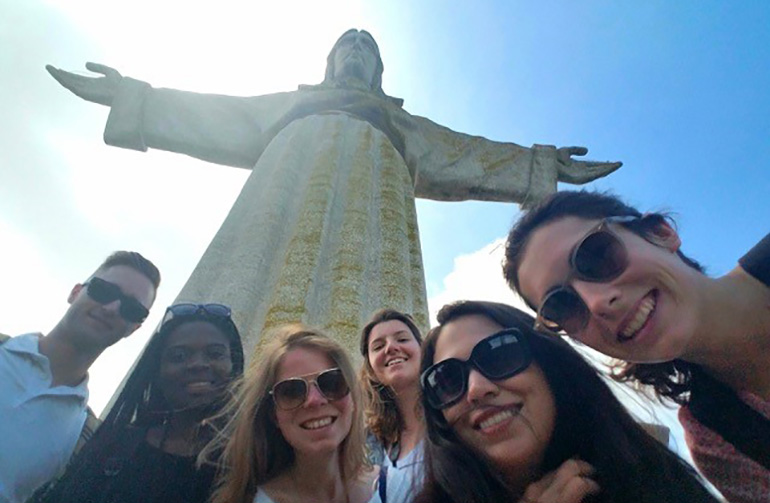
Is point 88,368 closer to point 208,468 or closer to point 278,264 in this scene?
point 208,468

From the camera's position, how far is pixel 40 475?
5.37 ft

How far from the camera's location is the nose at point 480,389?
4.12ft

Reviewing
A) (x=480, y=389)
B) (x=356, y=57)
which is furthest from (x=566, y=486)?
(x=356, y=57)

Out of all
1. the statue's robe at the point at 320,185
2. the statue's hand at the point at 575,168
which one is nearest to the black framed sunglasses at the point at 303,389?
the statue's robe at the point at 320,185

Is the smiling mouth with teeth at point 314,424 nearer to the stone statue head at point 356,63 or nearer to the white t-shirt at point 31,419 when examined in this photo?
the white t-shirt at point 31,419

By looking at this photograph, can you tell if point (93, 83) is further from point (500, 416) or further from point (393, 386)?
point (500, 416)

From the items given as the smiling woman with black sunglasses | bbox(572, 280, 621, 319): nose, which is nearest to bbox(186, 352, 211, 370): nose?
the smiling woman with black sunglasses

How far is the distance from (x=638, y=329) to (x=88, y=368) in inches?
78.2

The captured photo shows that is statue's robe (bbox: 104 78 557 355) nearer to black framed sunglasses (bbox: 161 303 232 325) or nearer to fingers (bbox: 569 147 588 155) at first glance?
fingers (bbox: 569 147 588 155)

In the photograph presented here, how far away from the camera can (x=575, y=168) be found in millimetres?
7074

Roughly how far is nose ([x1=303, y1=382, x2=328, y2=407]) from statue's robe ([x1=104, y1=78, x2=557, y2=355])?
4.50ft

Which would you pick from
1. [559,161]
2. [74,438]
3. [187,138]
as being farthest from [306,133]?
[74,438]

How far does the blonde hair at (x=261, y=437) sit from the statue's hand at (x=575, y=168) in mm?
6058

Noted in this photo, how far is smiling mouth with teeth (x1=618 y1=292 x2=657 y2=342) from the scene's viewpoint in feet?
3.85
